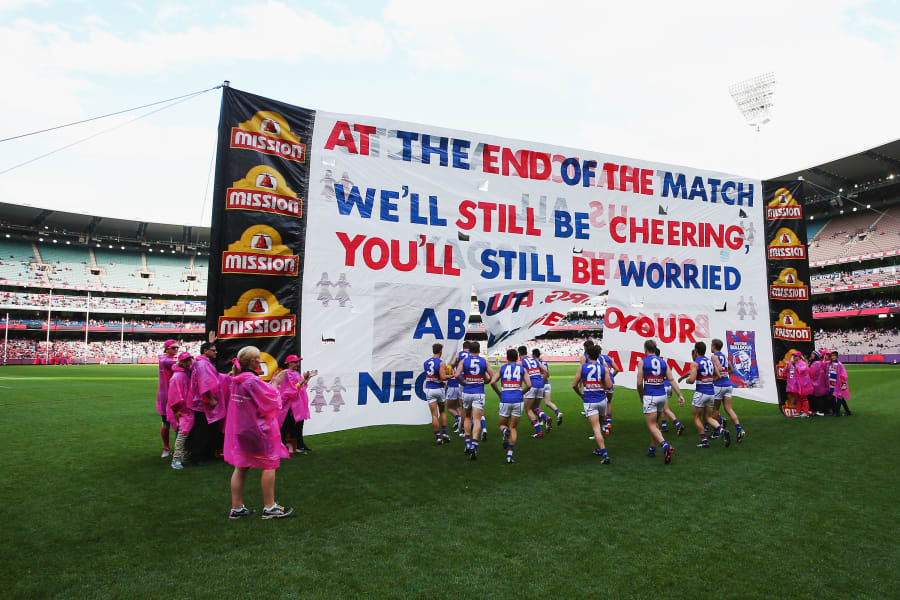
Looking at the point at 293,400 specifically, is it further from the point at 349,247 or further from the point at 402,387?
the point at 349,247

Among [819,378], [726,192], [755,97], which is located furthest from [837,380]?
[755,97]

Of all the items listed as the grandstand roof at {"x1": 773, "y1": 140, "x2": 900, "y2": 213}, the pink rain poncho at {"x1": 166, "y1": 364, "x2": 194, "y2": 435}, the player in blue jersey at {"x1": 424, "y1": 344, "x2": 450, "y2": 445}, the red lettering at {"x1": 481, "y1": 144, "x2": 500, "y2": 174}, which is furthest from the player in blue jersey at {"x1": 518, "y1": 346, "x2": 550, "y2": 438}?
the grandstand roof at {"x1": 773, "y1": 140, "x2": 900, "y2": 213}

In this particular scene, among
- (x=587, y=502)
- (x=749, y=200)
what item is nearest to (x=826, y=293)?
(x=749, y=200)

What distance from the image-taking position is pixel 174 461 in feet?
25.1

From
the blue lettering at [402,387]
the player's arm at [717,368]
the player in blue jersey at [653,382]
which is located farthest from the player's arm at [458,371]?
the player's arm at [717,368]

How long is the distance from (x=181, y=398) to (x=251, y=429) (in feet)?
10.9

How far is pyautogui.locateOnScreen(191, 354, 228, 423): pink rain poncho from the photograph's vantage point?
24.6ft

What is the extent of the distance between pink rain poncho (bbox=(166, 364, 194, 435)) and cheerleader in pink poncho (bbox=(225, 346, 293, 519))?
3.08 meters

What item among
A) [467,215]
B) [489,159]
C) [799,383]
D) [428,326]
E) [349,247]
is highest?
[489,159]

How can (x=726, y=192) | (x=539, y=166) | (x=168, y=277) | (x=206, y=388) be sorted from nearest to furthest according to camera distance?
(x=206, y=388) → (x=539, y=166) → (x=726, y=192) → (x=168, y=277)

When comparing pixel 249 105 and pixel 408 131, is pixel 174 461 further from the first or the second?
pixel 408 131

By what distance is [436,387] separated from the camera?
8773 mm

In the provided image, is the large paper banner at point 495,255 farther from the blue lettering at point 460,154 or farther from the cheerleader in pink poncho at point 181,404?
the cheerleader in pink poncho at point 181,404

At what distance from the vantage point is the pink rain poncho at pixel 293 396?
7763mm
